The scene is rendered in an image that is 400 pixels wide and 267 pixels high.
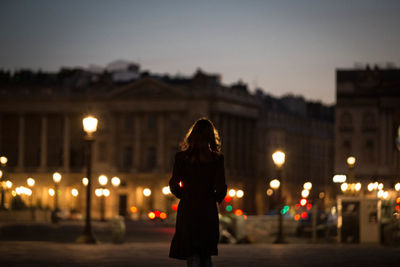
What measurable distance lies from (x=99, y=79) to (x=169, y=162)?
41.4 ft

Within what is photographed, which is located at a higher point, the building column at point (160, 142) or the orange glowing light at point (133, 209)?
the building column at point (160, 142)

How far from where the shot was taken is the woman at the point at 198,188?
1245 cm

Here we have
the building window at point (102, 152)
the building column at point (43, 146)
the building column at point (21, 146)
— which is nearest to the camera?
the building window at point (102, 152)

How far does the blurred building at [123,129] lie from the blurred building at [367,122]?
1317 centimetres

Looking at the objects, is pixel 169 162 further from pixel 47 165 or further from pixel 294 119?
pixel 294 119

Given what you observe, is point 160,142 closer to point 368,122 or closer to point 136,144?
point 136,144

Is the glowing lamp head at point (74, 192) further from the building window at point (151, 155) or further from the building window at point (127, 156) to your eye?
the building window at point (151, 155)

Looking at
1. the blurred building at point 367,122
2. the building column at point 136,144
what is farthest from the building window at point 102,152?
the blurred building at point 367,122

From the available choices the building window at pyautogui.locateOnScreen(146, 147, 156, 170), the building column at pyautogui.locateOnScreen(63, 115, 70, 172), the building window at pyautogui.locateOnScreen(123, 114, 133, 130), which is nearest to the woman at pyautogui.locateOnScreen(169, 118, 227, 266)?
the building window at pyautogui.locateOnScreen(146, 147, 156, 170)

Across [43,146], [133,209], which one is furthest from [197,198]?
[43,146]

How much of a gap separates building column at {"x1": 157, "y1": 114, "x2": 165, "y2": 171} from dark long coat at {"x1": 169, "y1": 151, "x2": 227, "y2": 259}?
117m

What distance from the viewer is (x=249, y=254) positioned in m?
24.5

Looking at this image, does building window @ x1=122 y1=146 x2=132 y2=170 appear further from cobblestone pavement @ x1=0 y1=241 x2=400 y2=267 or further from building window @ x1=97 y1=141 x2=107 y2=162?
cobblestone pavement @ x1=0 y1=241 x2=400 y2=267

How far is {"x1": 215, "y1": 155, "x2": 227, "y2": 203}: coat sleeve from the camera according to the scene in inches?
493
